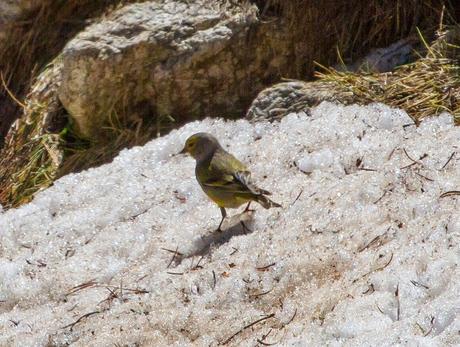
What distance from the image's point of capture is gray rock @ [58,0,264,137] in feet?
30.7

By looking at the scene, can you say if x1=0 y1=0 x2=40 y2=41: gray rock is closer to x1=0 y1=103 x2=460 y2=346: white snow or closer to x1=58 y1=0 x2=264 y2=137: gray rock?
x1=58 y1=0 x2=264 y2=137: gray rock

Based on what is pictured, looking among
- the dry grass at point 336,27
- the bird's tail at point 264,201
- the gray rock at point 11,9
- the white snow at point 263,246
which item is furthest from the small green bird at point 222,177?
the gray rock at point 11,9

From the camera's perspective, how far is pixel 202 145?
7707 millimetres

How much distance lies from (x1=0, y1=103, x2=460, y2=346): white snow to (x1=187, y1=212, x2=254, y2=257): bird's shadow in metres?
0.01

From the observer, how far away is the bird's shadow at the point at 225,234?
7227 mm

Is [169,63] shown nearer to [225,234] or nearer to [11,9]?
[11,9]

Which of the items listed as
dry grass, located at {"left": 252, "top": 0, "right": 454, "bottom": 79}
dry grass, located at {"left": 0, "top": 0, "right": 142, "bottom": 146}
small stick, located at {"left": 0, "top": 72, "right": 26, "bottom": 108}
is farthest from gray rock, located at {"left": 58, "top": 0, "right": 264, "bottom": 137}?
dry grass, located at {"left": 0, "top": 0, "right": 142, "bottom": 146}

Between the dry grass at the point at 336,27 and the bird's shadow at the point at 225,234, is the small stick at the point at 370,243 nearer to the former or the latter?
the bird's shadow at the point at 225,234

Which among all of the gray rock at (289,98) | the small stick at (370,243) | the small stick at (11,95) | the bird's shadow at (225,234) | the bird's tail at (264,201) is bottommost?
the small stick at (11,95)

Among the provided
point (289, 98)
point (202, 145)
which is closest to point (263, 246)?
point (202, 145)

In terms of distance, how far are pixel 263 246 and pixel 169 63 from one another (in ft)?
9.59

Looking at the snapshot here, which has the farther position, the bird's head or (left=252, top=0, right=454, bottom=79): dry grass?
(left=252, top=0, right=454, bottom=79): dry grass

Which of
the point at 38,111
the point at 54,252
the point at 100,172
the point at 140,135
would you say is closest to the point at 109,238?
the point at 54,252

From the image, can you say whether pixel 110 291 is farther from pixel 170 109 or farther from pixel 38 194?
pixel 170 109
